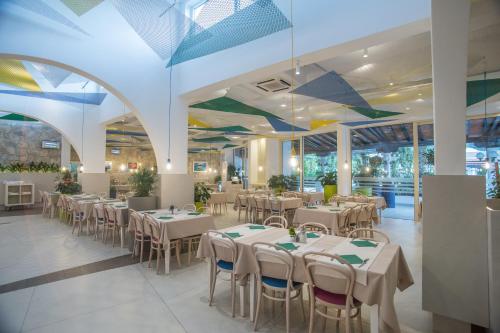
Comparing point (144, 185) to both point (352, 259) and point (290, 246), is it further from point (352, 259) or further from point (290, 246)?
point (352, 259)

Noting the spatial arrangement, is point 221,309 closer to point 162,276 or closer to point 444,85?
point 162,276

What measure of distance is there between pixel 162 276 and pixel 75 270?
4.63 feet

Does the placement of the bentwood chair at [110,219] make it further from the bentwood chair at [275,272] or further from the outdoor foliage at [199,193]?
the bentwood chair at [275,272]

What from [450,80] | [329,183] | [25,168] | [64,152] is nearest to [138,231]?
[450,80]

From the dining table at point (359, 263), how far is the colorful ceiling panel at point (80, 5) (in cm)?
399

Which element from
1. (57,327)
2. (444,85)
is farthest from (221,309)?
(444,85)

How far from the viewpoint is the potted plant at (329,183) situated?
10.0 meters

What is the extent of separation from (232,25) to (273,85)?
2.11 metres

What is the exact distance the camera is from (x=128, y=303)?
116 inches

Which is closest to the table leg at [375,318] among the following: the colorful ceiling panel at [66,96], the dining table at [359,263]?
the dining table at [359,263]

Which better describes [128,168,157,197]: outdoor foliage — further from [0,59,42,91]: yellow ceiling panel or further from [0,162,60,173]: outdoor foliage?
[0,162,60,173]: outdoor foliage

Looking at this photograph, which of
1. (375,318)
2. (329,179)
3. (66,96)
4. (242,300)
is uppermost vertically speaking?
(66,96)

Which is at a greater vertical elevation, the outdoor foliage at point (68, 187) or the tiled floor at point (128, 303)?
the outdoor foliage at point (68, 187)

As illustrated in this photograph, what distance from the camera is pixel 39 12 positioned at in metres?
4.20
